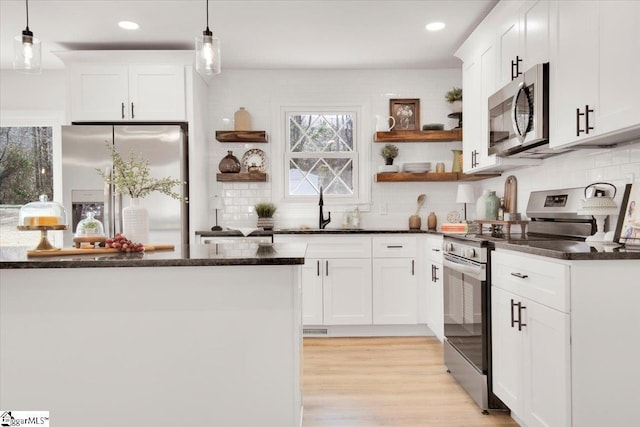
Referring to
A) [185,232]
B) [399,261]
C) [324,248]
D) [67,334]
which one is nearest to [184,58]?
[185,232]

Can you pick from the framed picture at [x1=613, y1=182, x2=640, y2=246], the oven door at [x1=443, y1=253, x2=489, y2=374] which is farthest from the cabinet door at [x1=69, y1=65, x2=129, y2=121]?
the framed picture at [x1=613, y1=182, x2=640, y2=246]

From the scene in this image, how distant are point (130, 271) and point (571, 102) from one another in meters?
A: 2.28

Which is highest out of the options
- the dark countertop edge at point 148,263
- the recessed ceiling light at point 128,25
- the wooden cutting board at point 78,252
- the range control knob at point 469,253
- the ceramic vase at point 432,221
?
the recessed ceiling light at point 128,25

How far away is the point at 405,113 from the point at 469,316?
2687 millimetres

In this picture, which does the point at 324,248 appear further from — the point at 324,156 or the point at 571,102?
the point at 571,102

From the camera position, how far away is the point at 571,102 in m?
2.41

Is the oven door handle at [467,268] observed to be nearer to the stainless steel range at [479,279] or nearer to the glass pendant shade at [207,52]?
the stainless steel range at [479,279]

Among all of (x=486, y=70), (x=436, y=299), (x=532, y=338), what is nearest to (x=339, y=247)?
(x=436, y=299)

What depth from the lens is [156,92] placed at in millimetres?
4320

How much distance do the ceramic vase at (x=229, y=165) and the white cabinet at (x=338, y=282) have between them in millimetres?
1117

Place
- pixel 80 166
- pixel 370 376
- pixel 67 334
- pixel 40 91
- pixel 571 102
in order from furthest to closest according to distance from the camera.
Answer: pixel 40 91 → pixel 80 166 → pixel 370 376 → pixel 571 102 → pixel 67 334

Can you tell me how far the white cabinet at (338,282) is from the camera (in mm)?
4285

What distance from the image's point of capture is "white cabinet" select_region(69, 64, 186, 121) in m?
4.30

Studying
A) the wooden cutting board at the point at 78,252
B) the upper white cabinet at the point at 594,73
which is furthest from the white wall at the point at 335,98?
the wooden cutting board at the point at 78,252
